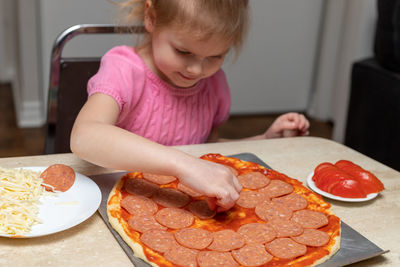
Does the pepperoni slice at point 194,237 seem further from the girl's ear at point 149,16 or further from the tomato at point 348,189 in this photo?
the girl's ear at point 149,16

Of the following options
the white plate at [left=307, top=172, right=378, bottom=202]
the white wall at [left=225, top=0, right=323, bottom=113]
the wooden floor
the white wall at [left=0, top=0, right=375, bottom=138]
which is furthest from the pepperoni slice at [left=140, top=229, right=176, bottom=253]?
the white wall at [left=225, top=0, right=323, bottom=113]

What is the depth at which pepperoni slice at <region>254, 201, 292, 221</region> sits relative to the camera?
86cm

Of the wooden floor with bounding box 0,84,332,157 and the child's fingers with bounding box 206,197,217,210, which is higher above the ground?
the child's fingers with bounding box 206,197,217,210

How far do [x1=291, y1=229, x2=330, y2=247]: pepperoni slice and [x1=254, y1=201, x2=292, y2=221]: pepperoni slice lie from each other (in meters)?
0.06

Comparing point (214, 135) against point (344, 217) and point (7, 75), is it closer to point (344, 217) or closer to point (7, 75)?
point (344, 217)

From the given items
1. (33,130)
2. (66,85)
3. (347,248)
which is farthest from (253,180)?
(33,130)

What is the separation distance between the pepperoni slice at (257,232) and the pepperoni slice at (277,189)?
0.39 feet

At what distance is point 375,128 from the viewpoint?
230cm

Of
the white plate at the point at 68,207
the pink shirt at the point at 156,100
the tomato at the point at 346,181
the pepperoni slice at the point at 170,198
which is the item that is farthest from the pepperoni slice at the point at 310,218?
the pink shirt at the point at 156,100

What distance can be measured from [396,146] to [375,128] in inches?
7.1

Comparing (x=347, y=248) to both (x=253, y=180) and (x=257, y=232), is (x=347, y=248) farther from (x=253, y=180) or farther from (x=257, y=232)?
(x=253, y=180)

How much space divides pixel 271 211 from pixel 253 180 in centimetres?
12

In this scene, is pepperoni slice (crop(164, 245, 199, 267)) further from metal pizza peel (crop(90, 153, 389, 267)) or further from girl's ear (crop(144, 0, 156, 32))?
girl's ear (crop(144, 0, 156, 32))

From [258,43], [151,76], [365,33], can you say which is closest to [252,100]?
[258,43]
